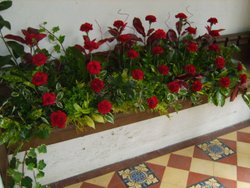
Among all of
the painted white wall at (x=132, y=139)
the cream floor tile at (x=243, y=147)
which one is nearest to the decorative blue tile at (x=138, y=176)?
the painted white wall at (x=132, y=139)

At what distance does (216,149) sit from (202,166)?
0.27 m

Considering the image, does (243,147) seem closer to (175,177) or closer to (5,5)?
(175,177)

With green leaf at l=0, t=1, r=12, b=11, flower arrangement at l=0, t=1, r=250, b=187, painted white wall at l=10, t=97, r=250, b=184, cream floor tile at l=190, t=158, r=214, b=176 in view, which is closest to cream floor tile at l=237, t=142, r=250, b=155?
painted white wall at l=10, t=97, r=250, b=184

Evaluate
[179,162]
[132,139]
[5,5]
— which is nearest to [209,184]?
[179,162]

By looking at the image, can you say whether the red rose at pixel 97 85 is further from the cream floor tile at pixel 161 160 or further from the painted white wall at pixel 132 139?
the cream floor tile at pixel 161 160

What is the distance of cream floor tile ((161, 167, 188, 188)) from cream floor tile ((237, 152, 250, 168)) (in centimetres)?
47

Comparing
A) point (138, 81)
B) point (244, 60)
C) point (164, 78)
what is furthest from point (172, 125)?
point (244, 60)

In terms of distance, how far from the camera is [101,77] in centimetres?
163

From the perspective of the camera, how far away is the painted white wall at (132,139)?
1.79m

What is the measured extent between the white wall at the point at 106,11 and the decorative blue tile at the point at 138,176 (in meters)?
1.03

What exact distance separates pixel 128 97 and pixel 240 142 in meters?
1.27

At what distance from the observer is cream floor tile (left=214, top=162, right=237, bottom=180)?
1.93m

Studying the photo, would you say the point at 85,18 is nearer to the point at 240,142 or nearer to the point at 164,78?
the point at 164,78

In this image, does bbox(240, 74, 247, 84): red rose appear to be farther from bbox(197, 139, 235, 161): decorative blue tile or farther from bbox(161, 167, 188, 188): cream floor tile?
bbox(161, 167, 188, 188): cream floor tile
